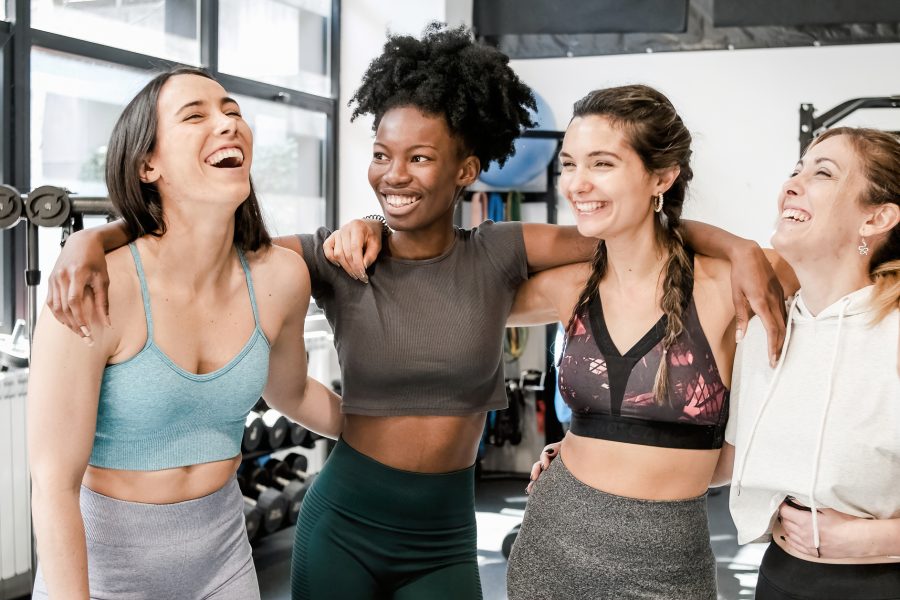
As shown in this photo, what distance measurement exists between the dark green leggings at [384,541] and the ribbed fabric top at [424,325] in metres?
0.15

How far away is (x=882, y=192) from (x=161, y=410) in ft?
4.21

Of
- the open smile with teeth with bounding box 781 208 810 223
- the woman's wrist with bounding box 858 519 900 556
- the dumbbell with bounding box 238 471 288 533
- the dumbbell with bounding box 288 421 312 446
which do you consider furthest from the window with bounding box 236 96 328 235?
the woman's wrist with bounding box 858 519 900 556

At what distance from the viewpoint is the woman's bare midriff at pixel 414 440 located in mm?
1855

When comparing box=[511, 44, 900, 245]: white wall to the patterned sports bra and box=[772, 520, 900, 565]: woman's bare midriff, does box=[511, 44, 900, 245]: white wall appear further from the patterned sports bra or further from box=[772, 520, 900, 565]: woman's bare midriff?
box=[772, 520, 900, 565]: woman's bare midriff

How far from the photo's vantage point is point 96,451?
144cm

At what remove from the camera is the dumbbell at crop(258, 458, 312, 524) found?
4168 mm

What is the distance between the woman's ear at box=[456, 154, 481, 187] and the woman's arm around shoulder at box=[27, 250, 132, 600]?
3.06ft

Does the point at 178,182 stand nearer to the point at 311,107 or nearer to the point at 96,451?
the point at 96,451

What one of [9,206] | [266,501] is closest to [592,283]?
[9,206]

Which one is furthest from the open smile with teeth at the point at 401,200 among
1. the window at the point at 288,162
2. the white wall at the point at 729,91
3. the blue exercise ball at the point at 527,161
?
the white wall at the point at 729,91

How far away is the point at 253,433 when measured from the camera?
397cm

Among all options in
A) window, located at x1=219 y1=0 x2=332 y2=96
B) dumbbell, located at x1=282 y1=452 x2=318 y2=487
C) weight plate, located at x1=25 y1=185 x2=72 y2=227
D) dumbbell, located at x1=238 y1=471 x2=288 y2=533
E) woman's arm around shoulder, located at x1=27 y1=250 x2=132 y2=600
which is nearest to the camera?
woman's arm around shoulder, located at x1=27 y1=250 x2=132 y2=600

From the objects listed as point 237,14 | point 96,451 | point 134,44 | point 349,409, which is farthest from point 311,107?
point 96,451

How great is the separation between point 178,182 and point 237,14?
3.91 meters
